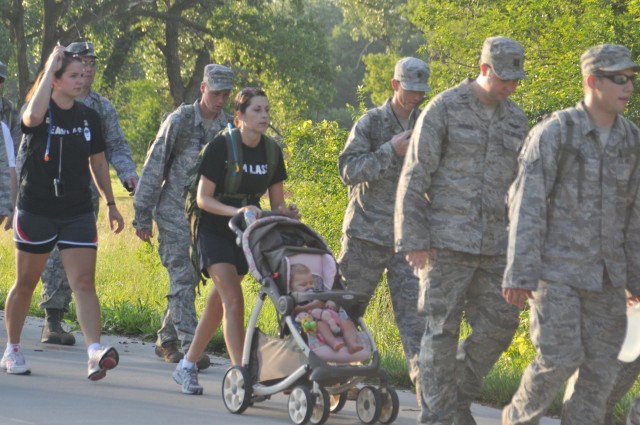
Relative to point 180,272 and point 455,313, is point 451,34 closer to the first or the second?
point 180,272

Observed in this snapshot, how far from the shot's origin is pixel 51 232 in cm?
857

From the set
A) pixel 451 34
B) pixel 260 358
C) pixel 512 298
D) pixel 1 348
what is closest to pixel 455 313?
pixel 512 298

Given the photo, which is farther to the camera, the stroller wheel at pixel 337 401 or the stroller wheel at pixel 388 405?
the stroller wheel at pixel 337 401

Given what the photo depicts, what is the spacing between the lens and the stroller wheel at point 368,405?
7.30m

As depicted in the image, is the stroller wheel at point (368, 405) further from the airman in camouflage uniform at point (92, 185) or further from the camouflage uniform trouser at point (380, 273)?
the airman in camouflage uniform at point (92, 185)

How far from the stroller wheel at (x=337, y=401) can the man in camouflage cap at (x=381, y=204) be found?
18.6 inches

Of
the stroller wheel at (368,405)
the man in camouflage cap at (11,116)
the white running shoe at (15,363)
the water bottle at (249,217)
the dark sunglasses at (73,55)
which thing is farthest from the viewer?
the man in camouflage cap at (11,116)

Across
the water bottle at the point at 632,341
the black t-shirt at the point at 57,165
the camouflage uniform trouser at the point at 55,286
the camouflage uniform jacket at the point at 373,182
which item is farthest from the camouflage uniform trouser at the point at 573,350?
the camouflage uniform trouser at the point at 55,286

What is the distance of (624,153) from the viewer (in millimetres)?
6242

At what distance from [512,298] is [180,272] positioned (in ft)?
13.2

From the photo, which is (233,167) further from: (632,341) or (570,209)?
(632,341)

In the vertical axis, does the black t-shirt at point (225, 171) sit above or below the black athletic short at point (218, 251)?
above

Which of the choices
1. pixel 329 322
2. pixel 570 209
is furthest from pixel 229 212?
pixel 570 209

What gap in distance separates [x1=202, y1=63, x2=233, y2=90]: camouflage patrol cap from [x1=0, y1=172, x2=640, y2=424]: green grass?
6.87ft
